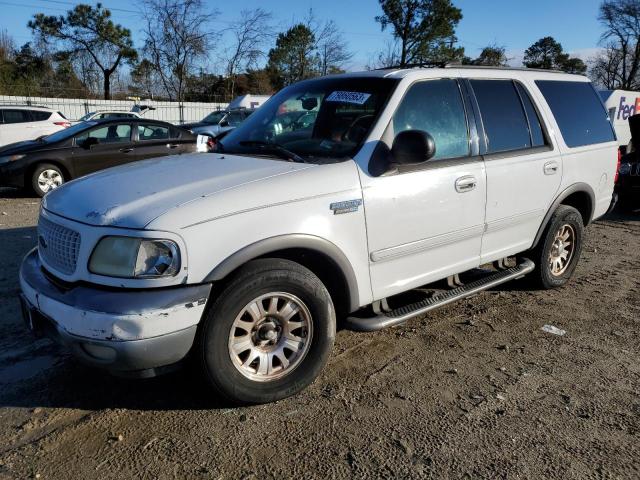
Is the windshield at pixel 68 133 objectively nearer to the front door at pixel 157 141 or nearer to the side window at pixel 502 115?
the front door at pixel 157 141

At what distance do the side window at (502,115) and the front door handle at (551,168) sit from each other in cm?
25

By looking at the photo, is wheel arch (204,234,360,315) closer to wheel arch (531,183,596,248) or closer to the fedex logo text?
wheel arch (531,183,596,248)

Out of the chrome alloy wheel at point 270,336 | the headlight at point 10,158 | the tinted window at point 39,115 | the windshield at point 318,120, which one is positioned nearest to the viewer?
Answer: the chrome alloy wheel at point 270,336

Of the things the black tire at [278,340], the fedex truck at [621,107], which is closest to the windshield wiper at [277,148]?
the black tire at [278,340]

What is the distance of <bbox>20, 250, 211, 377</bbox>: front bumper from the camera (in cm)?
250

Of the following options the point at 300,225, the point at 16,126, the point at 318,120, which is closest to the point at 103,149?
the point at 16,126

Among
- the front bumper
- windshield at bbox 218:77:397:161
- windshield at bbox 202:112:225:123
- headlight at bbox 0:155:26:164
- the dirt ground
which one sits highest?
windshield at bbox 202:112:225:123

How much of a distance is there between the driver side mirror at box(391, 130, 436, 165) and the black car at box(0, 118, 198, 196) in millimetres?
7067

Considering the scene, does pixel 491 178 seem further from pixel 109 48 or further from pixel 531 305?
pixel 109 48

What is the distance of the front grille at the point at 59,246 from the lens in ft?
9.04

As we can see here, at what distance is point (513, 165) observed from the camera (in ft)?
13.5

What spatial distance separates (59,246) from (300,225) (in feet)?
4.27

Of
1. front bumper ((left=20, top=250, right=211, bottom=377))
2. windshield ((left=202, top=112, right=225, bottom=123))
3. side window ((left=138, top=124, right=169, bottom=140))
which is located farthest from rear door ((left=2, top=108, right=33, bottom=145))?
front bumper ((left=20, top=250, right=211, bottom=377))

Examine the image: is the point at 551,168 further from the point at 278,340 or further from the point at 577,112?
the point at 278,340
